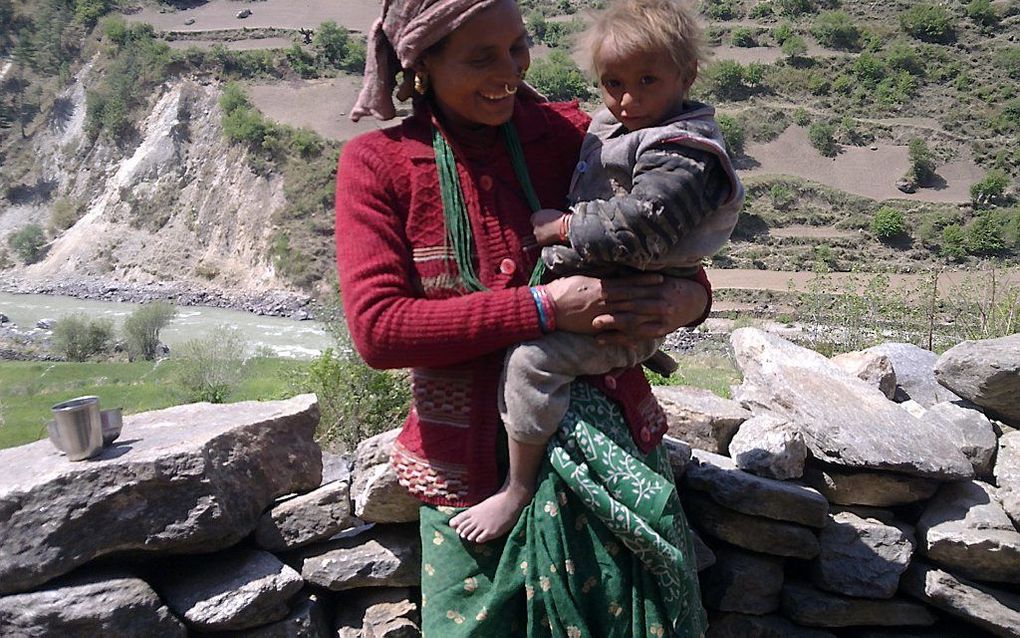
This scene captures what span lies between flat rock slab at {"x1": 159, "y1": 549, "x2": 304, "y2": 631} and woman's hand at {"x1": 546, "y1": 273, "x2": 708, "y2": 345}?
116 cm

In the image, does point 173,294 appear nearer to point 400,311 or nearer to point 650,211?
point 400,311

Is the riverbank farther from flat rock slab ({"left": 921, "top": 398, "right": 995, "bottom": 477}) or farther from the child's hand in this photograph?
the child's hand

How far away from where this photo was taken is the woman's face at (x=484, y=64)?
1488 mm

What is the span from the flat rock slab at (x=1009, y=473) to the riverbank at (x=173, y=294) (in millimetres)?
27601

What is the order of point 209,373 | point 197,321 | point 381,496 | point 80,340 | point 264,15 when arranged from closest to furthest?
point 381,496 < point 209,373 < point 80,340 < point 197,321 < point 264,15

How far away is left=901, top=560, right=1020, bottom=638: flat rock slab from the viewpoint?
216 cm

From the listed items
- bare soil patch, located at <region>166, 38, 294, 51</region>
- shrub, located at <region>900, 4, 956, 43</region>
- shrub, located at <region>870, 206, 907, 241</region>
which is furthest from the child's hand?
bare soil patch, located at <region>166, 38, 294, 51</region>

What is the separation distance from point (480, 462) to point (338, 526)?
82 centimetres

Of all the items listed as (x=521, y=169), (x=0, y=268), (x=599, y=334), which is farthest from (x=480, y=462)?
(x=0, y=268)

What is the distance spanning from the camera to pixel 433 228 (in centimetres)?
158

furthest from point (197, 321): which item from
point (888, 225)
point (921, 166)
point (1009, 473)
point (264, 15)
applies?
point (921, 166)

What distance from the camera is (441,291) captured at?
158 centimetres

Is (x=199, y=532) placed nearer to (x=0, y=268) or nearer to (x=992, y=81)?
(x=0, y=268)

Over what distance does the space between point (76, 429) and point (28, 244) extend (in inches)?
1646
